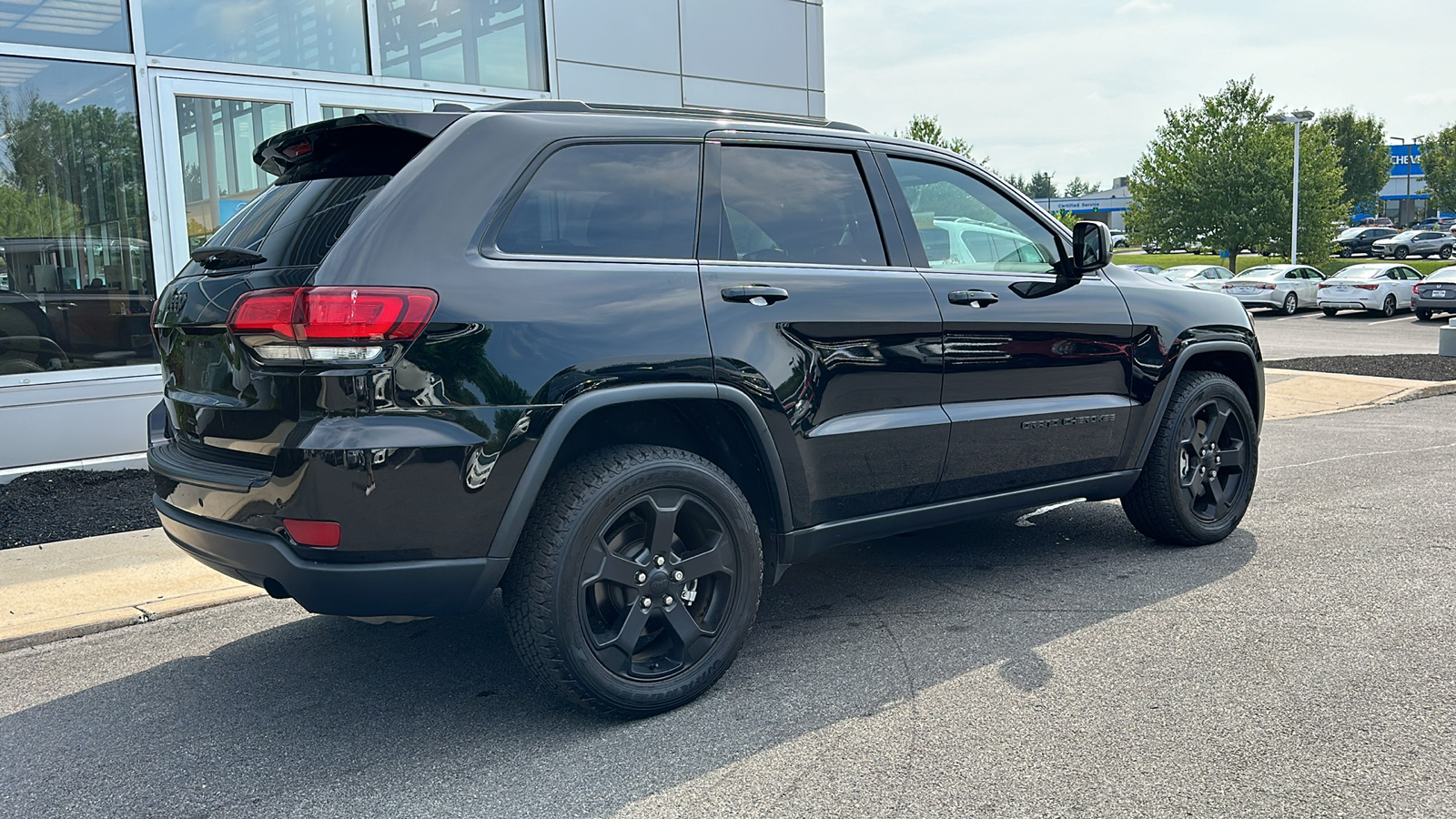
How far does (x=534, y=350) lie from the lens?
3.10 metres

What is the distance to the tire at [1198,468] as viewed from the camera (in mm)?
5055

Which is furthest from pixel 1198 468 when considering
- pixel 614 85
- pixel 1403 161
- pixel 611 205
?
pixel 1403 161

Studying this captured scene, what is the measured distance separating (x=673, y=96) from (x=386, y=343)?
28.2 ft

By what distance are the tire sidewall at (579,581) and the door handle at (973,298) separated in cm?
121

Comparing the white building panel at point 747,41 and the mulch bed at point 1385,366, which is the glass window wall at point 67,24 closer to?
the white building panel at point 747,41

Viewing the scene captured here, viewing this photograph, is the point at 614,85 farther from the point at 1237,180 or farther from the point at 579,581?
the point at 1237,180

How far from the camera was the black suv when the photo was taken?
295 cm

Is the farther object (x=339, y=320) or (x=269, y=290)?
(x=269, y=290)

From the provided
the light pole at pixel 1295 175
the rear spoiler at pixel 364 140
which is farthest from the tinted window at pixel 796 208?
the light pole at pixel 1295 175

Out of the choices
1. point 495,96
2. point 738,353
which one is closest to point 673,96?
point 495,96

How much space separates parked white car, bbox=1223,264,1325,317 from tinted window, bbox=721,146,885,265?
31.2m

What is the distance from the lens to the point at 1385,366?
580 inches

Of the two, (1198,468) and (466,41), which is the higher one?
(466,41)

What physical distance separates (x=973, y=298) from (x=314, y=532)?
Answer: 2509mm
